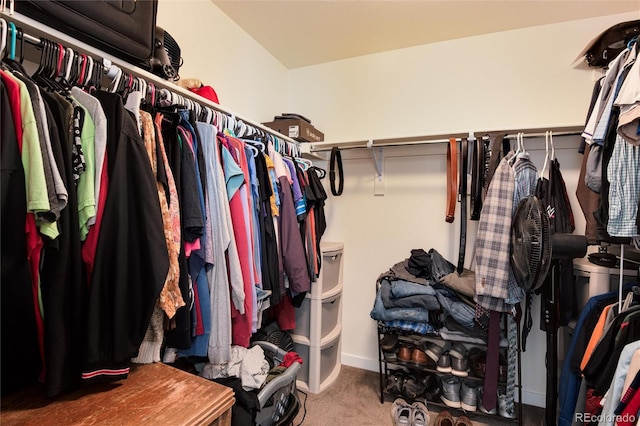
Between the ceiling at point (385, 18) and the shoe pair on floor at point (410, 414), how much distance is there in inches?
93.4

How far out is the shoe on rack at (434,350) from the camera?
1775 millimetres

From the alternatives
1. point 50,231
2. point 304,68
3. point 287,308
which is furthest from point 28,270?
point 304,68

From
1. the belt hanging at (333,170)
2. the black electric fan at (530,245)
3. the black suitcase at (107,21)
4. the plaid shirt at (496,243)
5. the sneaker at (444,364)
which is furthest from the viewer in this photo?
the belt hanging at (333,170)

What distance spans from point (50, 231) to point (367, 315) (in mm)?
2057

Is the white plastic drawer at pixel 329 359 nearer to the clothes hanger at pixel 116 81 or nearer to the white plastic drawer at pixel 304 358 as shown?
the white plastic drawer at pixel 304 358

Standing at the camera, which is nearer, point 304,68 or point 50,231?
point 50,231

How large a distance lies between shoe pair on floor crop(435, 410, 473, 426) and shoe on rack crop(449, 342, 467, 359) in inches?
12.3

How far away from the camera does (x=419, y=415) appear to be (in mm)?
1651

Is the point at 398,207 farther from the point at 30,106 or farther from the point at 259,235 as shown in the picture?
the point at 30,106

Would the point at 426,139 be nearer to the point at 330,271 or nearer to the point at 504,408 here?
the point at 330,271

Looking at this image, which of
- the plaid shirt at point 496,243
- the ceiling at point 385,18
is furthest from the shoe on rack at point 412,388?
the ceiling at point 385,18

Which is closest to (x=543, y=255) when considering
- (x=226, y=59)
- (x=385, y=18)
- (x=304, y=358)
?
(x=304, y=358)

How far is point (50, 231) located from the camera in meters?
0.65

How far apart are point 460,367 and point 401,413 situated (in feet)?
1.42
